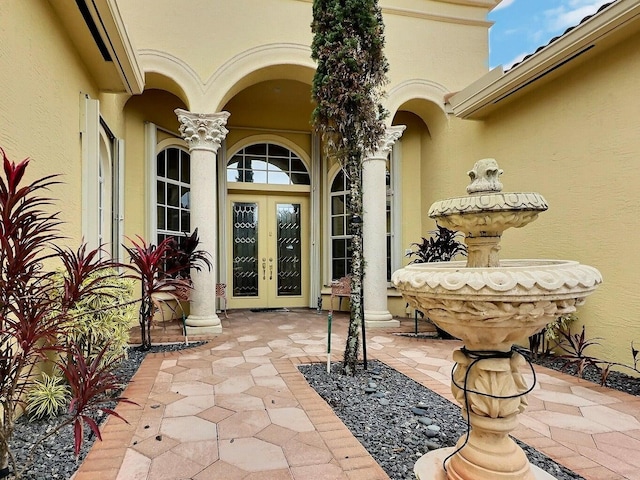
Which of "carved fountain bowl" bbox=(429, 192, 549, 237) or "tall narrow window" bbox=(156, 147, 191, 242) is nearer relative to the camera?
"carved fountain bowl" bbox=(429, 192, 549, 237)

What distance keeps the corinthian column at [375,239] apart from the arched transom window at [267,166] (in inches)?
81.3

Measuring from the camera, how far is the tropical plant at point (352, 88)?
319 centimetres

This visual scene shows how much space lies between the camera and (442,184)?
600cm

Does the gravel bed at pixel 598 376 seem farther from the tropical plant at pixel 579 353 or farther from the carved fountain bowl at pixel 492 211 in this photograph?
the carved fountain bowl at pixel 492 211

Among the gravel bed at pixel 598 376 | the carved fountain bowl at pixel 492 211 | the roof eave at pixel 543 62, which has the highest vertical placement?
the roof eave at pixel 543 62

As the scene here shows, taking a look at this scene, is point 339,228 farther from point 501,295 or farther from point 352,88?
point 501,295

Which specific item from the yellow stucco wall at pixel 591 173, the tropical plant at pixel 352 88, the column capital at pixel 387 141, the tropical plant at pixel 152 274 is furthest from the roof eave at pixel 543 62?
the tropical plant at pixel 152 274

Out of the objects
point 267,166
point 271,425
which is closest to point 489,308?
point 271,425

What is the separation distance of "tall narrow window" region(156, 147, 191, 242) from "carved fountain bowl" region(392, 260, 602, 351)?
17.4 ft

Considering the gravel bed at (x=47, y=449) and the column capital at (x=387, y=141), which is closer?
the gravel bed at (x=47, y=449)

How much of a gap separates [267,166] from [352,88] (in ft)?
14.1

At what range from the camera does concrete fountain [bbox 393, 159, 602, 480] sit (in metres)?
1.42

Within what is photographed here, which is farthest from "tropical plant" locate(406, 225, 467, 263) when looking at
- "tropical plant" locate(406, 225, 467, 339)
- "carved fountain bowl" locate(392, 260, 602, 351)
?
"carved fountain bowl" locate(392, 260, 602, 351)

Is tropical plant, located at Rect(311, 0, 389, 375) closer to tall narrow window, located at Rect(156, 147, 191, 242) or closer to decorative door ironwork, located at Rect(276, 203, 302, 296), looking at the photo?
tall narrow window, located at Rect(156, 147, 191, 242)
